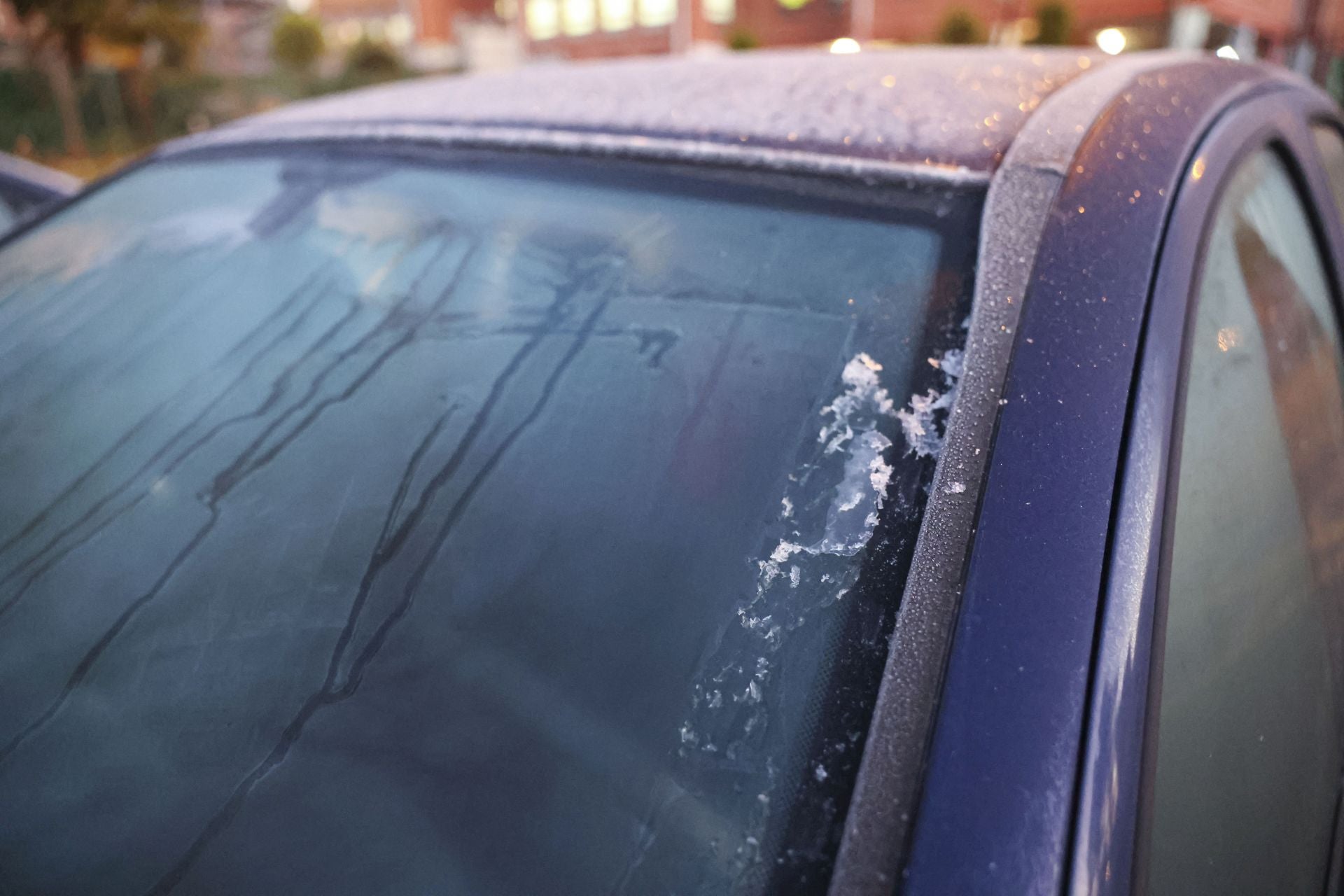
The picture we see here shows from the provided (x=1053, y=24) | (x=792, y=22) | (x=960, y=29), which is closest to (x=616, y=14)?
(x=792, y=22)

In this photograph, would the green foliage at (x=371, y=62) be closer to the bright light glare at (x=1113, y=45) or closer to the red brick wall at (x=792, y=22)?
the red brick wall at (x=792, y=22)

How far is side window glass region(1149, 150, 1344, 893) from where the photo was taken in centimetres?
73

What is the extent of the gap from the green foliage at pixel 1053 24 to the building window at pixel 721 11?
11.3 meters

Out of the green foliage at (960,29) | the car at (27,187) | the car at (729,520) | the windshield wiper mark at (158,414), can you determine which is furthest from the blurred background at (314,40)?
the windshield wiper mark at (158,414)

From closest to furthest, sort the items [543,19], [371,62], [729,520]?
[729,520]
[371,62]
[543,19]

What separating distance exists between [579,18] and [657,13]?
3780mm

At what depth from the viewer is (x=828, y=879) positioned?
1.88 feet

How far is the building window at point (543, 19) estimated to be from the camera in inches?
1257

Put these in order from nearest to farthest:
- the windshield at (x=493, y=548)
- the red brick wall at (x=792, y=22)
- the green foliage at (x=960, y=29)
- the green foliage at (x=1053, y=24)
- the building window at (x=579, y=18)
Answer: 1. the windshield at (x=493, y=548)
2. the green foliage at (x=1053, y=24)
3. the green foliage at (x=960, y=29)
4. the red brick wall at (x=792, y=22)
5. the building window at (x=579, y=18)

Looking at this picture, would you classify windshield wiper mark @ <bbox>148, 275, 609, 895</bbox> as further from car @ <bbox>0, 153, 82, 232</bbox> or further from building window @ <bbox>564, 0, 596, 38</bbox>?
building window @ <bbox>564, 0, 596, 38</bbox>

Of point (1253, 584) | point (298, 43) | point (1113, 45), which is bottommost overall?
point (1253, 584)

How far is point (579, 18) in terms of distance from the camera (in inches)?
1233

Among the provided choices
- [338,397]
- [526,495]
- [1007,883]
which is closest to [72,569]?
[338,397]

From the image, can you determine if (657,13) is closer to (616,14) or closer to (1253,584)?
(616,14)
